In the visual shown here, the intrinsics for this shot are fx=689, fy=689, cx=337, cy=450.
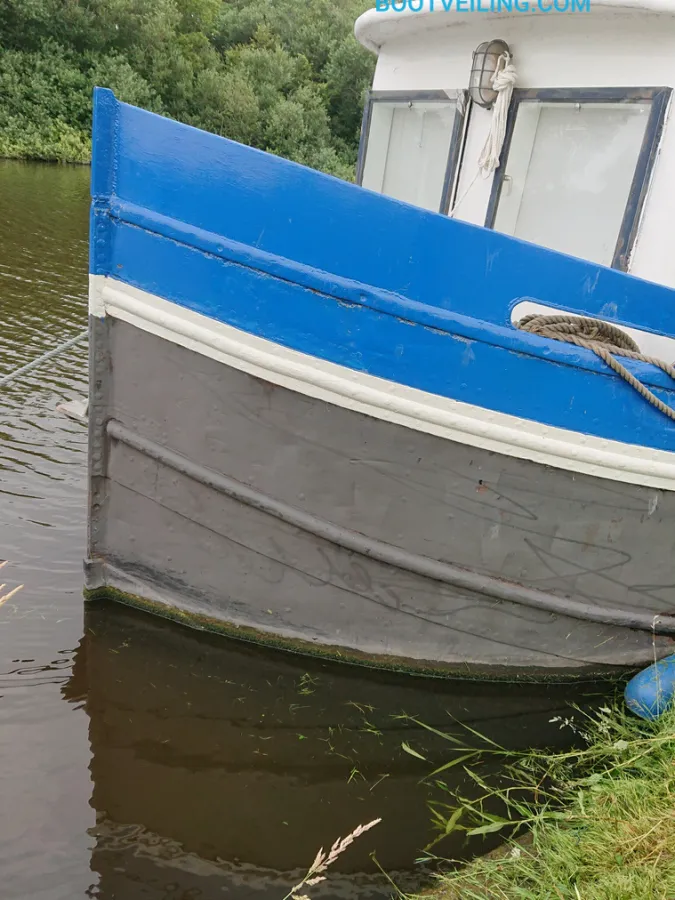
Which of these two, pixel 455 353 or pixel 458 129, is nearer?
pixel 455 353

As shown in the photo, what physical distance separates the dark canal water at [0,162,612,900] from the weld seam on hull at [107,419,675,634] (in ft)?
2.16

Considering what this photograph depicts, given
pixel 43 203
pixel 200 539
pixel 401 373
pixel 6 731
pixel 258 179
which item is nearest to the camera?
pixel 258 179

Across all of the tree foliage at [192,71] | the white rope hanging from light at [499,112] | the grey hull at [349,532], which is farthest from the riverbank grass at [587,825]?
the tree foliage at [192,71]

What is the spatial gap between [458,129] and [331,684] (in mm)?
3052

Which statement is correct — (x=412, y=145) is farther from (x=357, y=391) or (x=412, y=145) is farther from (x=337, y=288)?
(x=357, y=391)

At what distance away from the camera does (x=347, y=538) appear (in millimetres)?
3062

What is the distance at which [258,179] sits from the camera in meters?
2.55

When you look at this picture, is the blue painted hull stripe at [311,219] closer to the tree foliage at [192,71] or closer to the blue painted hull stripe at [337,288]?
the blue painted hull stripe at [337,288]

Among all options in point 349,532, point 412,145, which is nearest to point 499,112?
point 412,145

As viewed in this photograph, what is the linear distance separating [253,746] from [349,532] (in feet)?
3.42

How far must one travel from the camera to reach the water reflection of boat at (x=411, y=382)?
8.61ft

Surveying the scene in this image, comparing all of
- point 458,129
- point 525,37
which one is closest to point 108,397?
point 458,129

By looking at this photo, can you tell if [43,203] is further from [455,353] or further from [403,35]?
[455,353]

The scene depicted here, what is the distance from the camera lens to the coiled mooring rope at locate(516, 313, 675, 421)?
2.75 metres
